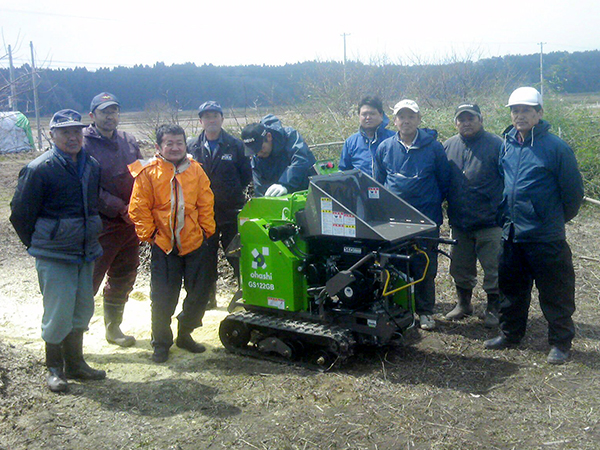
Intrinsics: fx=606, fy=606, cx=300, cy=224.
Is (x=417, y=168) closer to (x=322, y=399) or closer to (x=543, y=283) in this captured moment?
(x=543, y=283)

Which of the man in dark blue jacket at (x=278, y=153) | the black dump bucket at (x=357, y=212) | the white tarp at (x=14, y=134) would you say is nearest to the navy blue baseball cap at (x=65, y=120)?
the man in dark blue jacket at (x=278, y=153)

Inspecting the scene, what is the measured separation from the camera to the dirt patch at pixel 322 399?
3.65m

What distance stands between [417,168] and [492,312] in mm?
1581

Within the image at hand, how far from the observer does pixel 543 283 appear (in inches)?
185

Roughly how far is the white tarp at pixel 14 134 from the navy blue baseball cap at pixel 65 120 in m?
19.5

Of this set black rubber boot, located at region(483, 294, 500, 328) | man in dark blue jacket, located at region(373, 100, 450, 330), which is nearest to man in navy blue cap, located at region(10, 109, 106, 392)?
man in dark blue jacket, located at region(373, 100, 450, 330)

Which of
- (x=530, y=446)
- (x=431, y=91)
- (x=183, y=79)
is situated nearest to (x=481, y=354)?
(x=530, y=446)

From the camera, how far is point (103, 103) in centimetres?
518

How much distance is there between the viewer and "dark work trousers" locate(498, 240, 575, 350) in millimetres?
4637

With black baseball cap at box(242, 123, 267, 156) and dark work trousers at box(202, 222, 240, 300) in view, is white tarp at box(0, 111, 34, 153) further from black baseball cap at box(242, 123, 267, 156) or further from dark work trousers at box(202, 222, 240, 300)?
black baseball cap at box(242, 123, 267, 156)

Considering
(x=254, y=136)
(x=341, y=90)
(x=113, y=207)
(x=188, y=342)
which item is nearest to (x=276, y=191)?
(x=254, y=136)

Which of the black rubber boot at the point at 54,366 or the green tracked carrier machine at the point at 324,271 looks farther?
the green tracked carrier machine at the point at 324,271

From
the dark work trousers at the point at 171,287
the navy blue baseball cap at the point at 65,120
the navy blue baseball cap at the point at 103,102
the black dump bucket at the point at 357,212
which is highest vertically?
the navy blue baseball cap at the point at 103,102

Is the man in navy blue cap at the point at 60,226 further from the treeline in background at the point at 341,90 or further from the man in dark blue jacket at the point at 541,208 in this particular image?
the man in dark blue jacket at the point at 541,208
